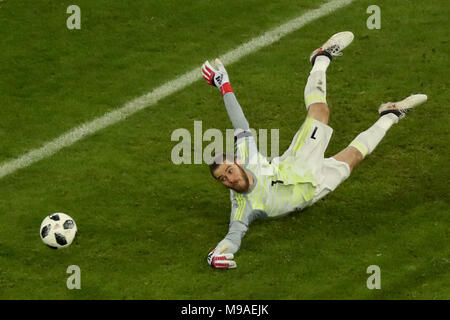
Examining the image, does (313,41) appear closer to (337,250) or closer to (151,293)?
(337,250)

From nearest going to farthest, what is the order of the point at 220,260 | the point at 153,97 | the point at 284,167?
1. the point at 220,260
2. the point at 284,167
3. the point at 153,97

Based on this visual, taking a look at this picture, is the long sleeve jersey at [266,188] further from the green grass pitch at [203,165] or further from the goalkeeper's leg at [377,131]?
the goalkeeper's leg at [377,131]

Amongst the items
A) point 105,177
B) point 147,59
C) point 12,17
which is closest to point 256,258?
point 105,177

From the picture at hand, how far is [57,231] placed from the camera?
10.2m

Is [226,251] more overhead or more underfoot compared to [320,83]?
more underfoot

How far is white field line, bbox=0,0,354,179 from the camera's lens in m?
11.8

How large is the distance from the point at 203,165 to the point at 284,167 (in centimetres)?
140

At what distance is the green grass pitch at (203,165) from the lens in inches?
388

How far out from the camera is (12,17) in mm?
14391

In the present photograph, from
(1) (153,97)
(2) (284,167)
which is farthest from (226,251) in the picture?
(1) (153,97)

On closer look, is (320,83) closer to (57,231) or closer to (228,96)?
(228,96)
